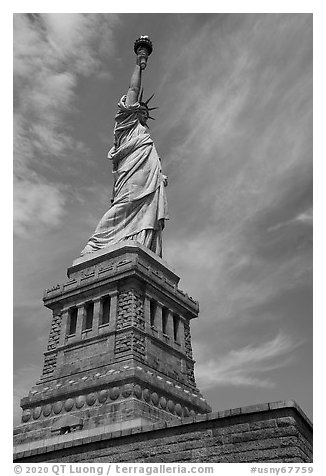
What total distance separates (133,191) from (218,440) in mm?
24005

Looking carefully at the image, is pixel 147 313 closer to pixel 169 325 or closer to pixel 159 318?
pixel 159 318

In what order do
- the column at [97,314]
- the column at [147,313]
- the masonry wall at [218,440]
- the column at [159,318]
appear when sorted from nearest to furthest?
the masonry wall at [218,440], the column at [147,313], the column at [97,314], the column at [159,318]

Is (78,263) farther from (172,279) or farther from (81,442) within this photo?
(81,442)

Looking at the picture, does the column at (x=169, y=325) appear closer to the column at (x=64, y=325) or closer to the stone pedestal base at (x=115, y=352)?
the stone pedestal base at (x=115, y=352)

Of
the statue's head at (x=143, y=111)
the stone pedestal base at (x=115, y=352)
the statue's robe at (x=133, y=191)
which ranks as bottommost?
the stone pedestal base at (x=115, y=352)

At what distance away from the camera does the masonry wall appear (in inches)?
518

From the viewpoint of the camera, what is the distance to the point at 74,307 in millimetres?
31125

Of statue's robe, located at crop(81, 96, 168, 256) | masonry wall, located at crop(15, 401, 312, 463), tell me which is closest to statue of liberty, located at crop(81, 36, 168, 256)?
statue's robe, located at crop(81, 96, 168, 256)

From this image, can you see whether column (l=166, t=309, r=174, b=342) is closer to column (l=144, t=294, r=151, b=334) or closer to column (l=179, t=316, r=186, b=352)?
column (l=179, t=316, r=186, b=352)

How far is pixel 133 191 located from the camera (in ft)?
118

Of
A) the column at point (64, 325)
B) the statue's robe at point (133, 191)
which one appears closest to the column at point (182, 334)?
the statue's robe at point (133, 191)

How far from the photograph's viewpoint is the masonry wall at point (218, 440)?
1315 centimetres

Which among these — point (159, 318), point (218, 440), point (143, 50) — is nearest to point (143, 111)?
point (143, 50)
